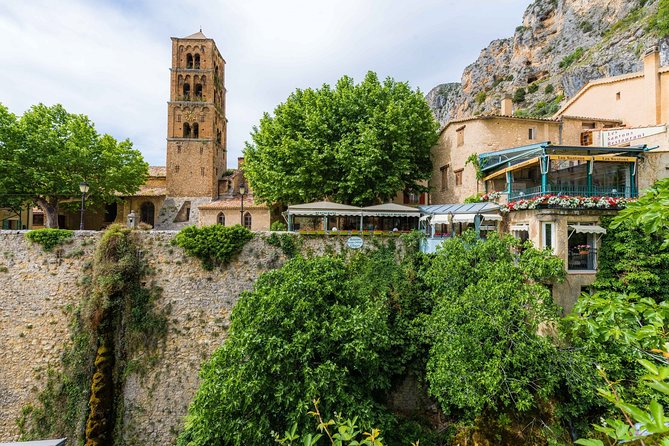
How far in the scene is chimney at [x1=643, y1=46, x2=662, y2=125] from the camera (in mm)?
17172

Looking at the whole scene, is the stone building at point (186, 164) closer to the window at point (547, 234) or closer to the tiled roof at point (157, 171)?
the tiled roof at point (157, 171)

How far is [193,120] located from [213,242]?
64.8 ft

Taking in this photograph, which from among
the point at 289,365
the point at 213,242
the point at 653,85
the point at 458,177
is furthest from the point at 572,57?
the point at 289,365


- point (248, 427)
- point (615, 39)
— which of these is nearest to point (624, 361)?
point (248, 427)

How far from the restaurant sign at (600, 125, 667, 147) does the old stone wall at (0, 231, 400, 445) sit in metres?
19.8

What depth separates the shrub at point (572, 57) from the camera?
4622 centimetres

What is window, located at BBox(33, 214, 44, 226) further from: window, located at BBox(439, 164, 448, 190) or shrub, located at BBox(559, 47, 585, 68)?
shrub, located at BBox(559, 47, 585, 68)

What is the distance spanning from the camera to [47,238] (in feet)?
45.3

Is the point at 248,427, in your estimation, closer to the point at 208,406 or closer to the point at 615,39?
the point at 208,406

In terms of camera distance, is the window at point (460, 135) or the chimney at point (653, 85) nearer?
the chimney at point (653, 85)

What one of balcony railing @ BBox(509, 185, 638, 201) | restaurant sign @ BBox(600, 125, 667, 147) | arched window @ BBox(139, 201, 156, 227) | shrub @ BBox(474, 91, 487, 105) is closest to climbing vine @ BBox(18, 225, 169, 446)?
arched window @ BBox(139, 201, 156, 227)

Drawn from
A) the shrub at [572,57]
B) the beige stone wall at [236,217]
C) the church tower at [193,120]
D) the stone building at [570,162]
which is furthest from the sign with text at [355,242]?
the shrub at [572,57]

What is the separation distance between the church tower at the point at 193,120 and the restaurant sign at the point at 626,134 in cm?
2930

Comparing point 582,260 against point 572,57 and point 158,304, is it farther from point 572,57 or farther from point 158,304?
point 572,57
